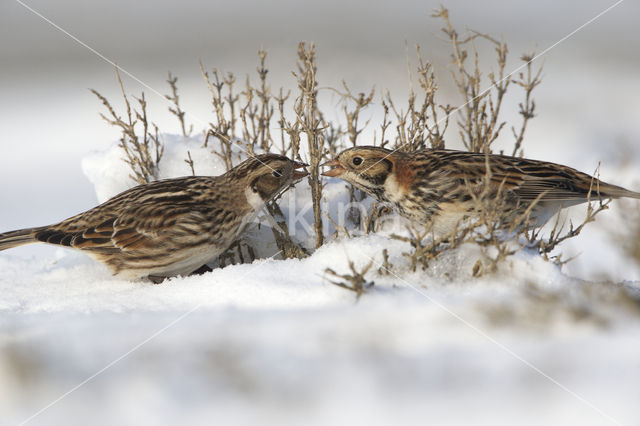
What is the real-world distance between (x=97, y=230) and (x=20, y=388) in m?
1.53

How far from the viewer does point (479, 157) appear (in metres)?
4.23

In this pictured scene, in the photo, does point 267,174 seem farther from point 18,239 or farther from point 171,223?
point 18,239

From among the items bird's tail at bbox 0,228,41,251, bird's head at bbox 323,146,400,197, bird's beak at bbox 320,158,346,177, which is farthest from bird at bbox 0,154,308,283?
bird's head at bbox 323,146,400,197

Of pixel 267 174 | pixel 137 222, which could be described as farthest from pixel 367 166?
pixel 137 222

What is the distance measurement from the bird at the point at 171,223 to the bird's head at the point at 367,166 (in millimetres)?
355

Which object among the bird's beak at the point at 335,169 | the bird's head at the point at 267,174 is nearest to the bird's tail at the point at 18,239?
the bird's head at the point at 267,174

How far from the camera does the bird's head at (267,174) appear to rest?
4.48 meters

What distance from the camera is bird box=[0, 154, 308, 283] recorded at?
167 inches

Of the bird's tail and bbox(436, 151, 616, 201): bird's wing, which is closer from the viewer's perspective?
bbox(436, 151, 616, 201): bird's wing

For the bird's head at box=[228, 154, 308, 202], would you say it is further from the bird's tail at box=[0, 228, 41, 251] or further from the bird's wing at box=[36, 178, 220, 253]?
the bird's tail at box=[0, 228, 41, 251]

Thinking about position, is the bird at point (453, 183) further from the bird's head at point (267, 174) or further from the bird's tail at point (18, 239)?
the bird's tail at point (18, 239)

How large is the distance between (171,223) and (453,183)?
1.81 m

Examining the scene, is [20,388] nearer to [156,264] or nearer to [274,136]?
[156,264]

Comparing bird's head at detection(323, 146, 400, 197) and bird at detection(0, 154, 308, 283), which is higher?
bird's head at detection(323, 146, 400, 197)
